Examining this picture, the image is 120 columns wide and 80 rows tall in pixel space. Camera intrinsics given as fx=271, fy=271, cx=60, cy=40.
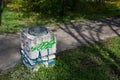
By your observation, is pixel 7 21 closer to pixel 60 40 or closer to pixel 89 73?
pixel 60 40

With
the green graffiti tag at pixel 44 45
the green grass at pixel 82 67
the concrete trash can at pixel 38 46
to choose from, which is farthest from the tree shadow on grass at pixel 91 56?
the green graffiti tag at pixel 44 45

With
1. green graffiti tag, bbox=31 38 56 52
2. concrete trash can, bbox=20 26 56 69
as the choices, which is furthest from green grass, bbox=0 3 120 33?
green graffiti tag, bbox=31 38 56 52

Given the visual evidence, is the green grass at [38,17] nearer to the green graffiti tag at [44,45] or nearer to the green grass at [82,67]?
the green grass at [82,67]

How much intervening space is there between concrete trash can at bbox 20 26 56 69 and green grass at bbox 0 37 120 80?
238 millimetres

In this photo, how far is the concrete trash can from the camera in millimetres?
6016

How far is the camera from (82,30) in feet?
30.8

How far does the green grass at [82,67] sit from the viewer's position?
618 centimetres

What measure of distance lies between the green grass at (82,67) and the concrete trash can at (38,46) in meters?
Result: 0.24

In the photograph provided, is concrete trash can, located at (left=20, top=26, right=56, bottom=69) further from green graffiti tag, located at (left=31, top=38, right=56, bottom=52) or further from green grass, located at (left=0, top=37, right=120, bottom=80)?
green grass, located at (left=0, top=37, right=120, bottom=80)

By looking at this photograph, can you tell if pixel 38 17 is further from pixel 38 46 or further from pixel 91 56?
pixel 38 46

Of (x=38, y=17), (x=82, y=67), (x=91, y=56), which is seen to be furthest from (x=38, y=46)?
(x=38, y=17)

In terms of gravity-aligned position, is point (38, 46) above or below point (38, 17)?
above

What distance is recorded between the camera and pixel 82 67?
6.64m

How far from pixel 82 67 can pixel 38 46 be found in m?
1.31
